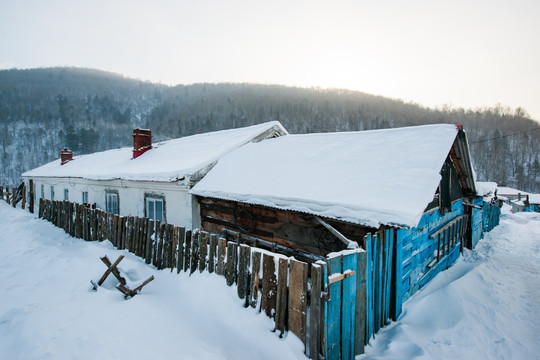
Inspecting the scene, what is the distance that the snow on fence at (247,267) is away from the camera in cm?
336

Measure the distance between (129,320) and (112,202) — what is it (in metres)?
10.5

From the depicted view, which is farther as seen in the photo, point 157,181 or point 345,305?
point 157,181

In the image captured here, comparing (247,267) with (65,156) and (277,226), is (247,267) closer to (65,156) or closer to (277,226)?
(277,226)

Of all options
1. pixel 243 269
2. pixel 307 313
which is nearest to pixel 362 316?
pixel 307 313

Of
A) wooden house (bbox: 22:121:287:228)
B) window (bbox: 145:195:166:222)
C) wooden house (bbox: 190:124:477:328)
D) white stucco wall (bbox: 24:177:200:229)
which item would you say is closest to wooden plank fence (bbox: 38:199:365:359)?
wooden house (bbox: 190:124:477:328)

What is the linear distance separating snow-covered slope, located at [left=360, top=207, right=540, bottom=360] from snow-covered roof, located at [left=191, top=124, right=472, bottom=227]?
184 centimetres

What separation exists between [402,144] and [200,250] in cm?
568

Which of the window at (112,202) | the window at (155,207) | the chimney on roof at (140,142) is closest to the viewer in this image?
the window at (155,207)

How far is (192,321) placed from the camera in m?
4.09

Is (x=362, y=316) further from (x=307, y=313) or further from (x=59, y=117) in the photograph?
(x=59, y=117)

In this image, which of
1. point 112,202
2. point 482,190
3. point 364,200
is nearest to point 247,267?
point 364,200

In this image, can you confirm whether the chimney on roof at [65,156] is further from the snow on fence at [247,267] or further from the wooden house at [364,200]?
the wooden house at [364,200]

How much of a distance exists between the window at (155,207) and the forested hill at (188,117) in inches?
2824

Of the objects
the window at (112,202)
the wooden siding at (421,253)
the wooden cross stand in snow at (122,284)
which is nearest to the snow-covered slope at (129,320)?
the wooden cross stand in snow at (122,284)
